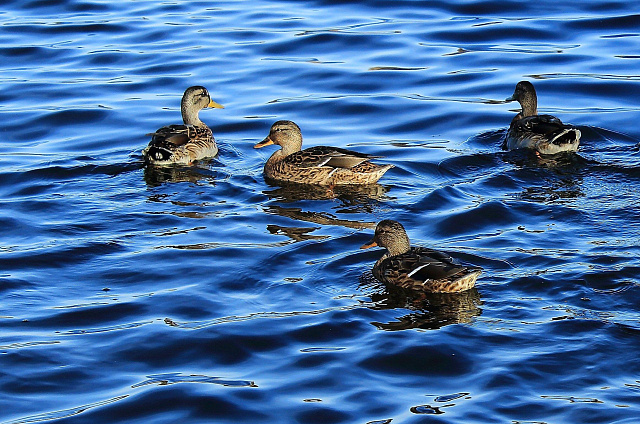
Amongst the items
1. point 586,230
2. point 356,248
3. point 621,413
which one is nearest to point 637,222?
point 586,230

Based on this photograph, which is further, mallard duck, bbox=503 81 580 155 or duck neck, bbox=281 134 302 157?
duck neck, bbox=281 134 302 157

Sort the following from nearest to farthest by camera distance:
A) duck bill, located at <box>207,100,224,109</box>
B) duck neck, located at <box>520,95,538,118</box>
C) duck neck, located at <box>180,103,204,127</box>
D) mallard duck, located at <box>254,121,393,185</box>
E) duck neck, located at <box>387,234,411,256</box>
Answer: duck neck, located at <box>387,234,411,256</box> → mallard duck, located at <box>254,121,393,185</box> → duck neck, located at <box>520,95,538,118</box> → duck neck, located at <box>180,103,204,127</box> → duck bill, located at <box>207,100,224,109</box>

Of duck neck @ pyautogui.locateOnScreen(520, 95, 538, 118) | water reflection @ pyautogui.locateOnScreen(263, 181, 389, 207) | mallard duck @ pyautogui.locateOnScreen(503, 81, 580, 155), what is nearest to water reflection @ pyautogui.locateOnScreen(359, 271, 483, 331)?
water reflection @ pyautogui.locateOnScreen(263, 181, 389, 207)

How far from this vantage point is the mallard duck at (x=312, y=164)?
12531 millimetres

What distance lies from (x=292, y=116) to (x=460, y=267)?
6.90 meters

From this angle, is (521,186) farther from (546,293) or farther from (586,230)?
(546,293)

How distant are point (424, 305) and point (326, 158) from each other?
4029mm

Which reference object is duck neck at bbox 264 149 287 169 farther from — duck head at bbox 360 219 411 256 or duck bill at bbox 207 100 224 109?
duck head at bbox 360 219 411 256

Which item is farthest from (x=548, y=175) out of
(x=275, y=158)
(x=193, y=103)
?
(x=193, y=103)

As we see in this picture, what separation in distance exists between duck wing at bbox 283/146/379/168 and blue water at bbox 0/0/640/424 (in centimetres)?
34

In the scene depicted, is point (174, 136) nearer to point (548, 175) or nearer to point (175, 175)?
point (175, 175)

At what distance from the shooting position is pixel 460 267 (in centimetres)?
898

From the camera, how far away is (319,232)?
10.9 m

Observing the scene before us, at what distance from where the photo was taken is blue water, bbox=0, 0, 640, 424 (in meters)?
7.64
